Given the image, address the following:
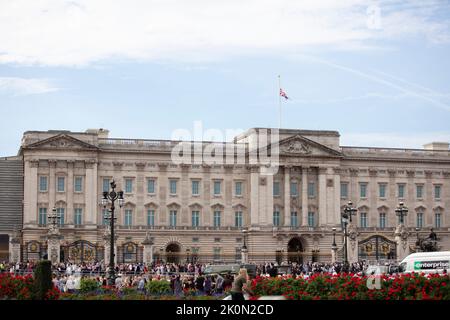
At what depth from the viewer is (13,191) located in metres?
95.9

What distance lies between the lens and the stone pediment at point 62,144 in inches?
3639

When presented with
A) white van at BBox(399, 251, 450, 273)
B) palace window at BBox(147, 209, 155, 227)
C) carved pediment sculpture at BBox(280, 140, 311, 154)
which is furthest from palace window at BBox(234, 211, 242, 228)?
white van at BBox(399, 251, 450, 273)

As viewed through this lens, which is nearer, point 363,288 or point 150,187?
point 363,288

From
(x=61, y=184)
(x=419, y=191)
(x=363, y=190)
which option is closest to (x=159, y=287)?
(x=61, y=184)

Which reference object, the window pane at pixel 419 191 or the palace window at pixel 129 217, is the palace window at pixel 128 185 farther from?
the window pane at pixel 419 191

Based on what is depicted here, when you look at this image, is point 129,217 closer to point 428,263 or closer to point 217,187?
point 217,187

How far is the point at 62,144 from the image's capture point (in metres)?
93.4

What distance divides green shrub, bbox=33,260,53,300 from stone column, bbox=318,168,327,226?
223 feet

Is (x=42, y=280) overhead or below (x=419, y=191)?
below

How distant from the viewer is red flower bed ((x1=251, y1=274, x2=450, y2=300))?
30.4 metres

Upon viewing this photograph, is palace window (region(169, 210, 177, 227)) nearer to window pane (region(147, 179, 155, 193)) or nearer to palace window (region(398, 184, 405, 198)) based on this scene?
window pane (region(147, 179, 155, 193))

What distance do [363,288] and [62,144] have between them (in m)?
65.4
